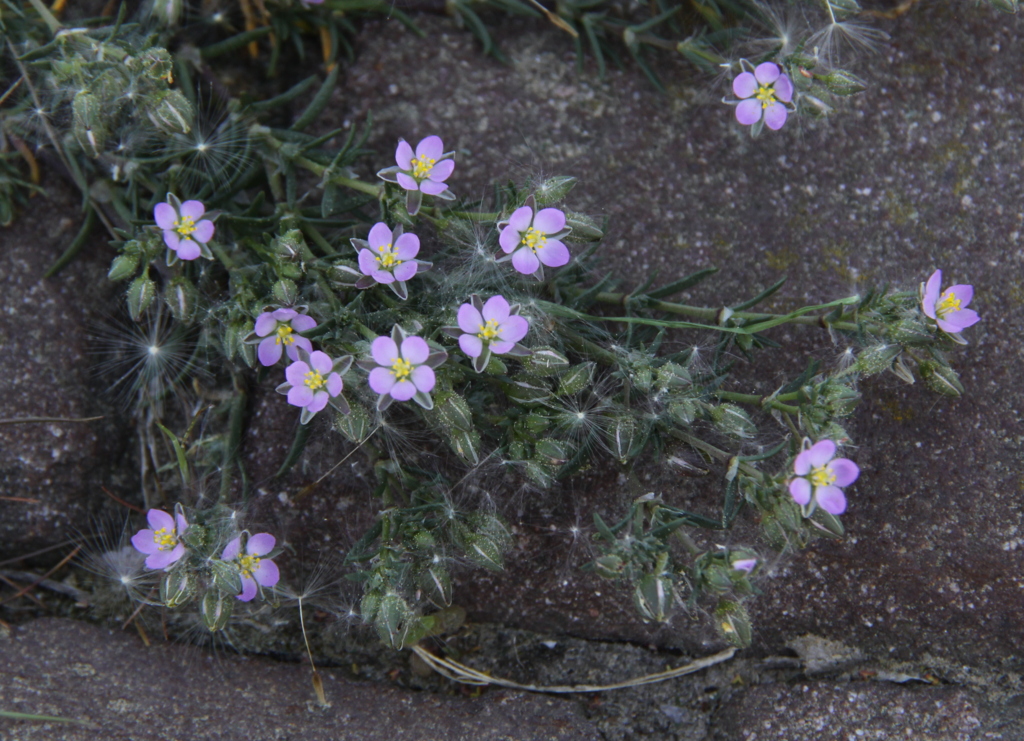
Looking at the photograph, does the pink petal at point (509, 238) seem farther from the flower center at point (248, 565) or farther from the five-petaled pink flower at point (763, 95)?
Result: the flower center at point (248, 565)

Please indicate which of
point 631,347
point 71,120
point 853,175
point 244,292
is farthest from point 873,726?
point 71,120

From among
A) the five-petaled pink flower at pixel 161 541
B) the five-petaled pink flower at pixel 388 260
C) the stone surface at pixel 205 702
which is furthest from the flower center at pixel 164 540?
the five-petaled pink flower at pixel 388 260

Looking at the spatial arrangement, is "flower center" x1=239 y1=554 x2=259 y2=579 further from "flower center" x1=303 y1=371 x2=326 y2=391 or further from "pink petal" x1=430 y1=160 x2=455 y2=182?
"pink petal" x1=430 y1=160 x2=455 y2=182

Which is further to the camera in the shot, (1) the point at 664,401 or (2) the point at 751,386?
(2) the point at 751,386

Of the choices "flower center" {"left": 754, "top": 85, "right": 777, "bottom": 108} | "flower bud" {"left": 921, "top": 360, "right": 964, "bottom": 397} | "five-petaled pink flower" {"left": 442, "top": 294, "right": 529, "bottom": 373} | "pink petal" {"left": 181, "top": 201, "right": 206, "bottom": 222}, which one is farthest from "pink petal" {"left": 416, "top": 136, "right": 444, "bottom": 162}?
"flower bud" {"left": 921, "top": 360, "right": 964, "bottom": 397}

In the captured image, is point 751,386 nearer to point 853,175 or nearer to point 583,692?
point 853,175

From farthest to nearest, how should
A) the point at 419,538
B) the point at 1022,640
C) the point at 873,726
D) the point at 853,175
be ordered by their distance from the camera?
the point at 853,175, the point at 1022,640, the point at 873,726, the point at 419,538

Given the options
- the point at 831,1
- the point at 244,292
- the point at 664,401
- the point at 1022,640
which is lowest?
the point at 1022,640
